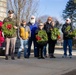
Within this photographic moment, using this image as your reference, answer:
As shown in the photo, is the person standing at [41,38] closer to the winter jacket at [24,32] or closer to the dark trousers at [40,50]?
the dark trousers at [40,50]

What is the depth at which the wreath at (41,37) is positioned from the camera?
14.3 meters

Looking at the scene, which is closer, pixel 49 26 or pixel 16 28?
pixel 16 28

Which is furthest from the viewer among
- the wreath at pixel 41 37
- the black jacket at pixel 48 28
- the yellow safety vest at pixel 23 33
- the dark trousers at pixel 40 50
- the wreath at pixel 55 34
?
the black jacket at pixel 48 28

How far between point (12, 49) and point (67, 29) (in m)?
2.67

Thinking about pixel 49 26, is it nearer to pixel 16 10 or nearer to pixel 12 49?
pixel 12 49

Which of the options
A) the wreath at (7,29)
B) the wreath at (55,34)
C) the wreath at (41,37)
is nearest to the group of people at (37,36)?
the wreath at (41,37)

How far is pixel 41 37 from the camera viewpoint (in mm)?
14344

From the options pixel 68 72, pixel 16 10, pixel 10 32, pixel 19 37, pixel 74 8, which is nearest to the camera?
pixel 68 72

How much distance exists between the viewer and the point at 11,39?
44.6ft

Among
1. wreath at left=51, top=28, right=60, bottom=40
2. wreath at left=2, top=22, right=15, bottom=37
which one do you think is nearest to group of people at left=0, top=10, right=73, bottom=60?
wreath at left=51, top=28, right=60, bottom=40

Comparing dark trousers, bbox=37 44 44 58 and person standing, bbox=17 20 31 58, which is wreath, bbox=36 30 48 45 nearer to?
dark trousers, bbox=37 44 44 58

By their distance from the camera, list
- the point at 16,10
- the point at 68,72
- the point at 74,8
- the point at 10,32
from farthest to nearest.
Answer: the point at 74,8 → the point at 16,10 → the point at 10,32 → the point at 68,72

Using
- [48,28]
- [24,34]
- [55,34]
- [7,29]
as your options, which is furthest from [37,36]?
[7,29]

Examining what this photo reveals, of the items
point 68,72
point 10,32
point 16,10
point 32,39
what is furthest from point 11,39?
point 16,10
